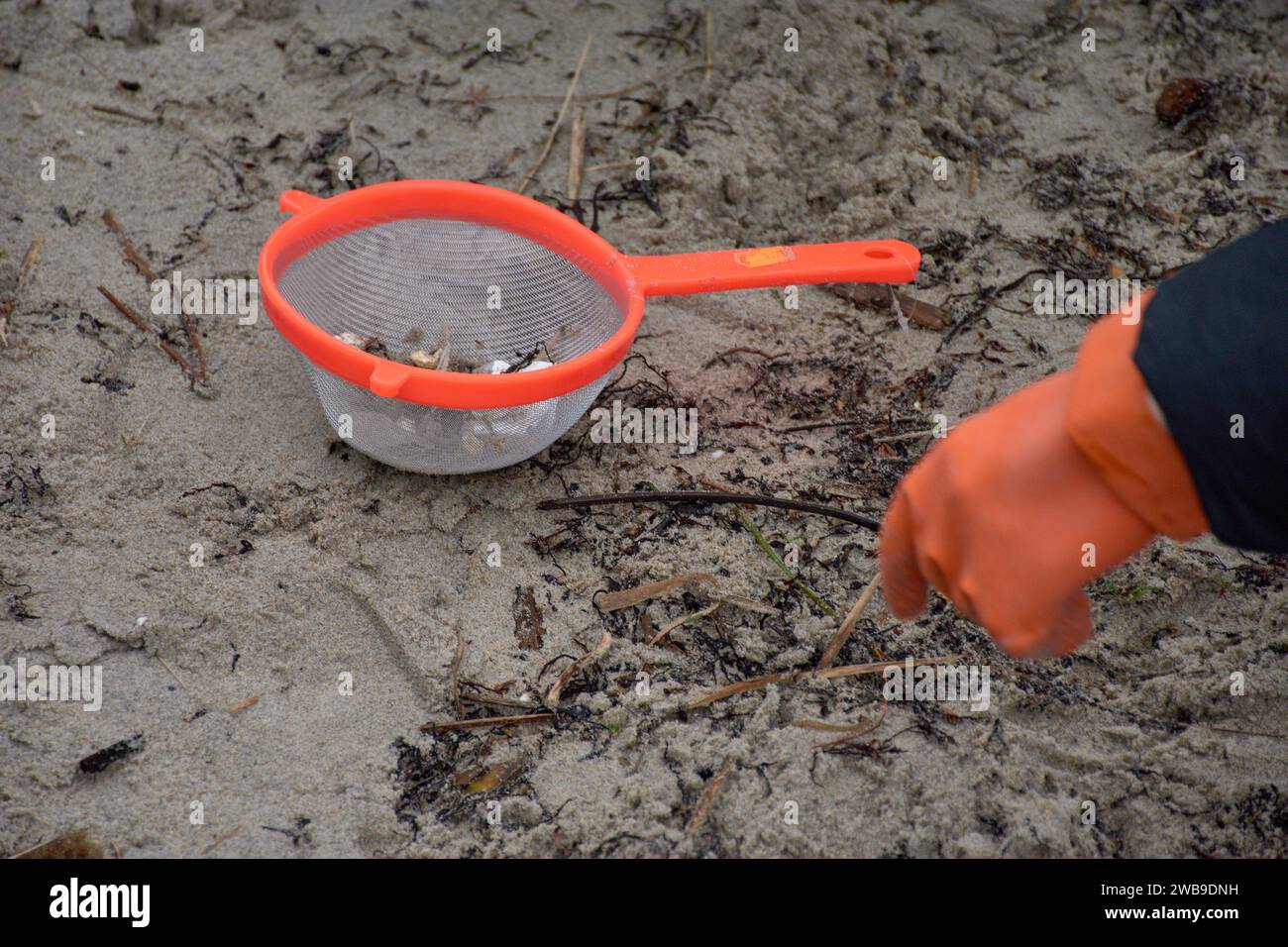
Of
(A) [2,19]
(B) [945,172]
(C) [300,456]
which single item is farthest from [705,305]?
(A) [2,19]

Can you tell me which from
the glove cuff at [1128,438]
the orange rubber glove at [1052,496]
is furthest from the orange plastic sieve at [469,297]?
the glove cuff at [1128,438]

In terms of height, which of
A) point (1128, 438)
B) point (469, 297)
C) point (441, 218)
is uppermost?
point (1128, 438)

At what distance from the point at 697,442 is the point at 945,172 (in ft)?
3.29

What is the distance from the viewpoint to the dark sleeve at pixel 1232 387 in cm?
104

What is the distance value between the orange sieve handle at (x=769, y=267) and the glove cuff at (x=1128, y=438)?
3.07 ft

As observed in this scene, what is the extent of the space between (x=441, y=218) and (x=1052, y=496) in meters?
1.44

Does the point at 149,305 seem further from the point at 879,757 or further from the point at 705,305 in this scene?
the point at 879,757

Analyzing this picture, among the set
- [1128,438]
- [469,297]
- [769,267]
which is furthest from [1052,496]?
[469,297]

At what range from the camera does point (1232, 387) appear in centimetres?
105

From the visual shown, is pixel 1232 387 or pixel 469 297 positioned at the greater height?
pixel 1232 387

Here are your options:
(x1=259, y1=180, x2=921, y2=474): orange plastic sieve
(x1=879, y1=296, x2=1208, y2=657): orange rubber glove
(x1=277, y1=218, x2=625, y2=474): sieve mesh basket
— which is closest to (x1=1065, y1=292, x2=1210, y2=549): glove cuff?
(x1=879, y1=296, x2=1208, y2=657): orange rubber glove

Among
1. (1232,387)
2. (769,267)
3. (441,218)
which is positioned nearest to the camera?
(1232,387)

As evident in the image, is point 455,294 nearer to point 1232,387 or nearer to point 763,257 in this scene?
point 763,257

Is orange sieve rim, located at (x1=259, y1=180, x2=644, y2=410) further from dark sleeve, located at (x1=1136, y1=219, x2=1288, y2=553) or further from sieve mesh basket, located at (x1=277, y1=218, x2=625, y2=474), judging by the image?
dark sleeve, located at (x1=1136, y1=219, x2=1288, y2=553)
